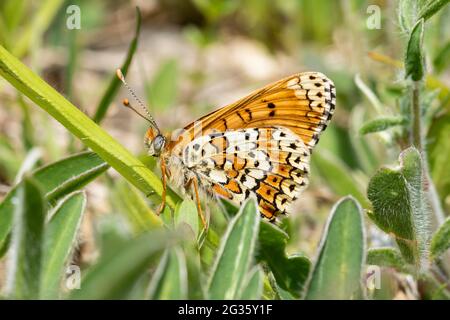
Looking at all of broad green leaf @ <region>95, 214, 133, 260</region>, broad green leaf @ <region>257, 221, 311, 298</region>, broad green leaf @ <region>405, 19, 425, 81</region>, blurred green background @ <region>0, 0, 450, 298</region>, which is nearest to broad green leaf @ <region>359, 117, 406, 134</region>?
blurred green background @ <region>0, 0, 450, 298</region>

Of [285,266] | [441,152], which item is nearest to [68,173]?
[285,266]

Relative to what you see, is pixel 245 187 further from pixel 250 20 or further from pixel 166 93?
pixel 250 20

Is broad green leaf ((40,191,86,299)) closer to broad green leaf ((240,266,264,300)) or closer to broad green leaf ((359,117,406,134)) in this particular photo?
broad green leaf ((240,266,264,300))

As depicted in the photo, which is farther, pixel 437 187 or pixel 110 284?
pixel 437 187

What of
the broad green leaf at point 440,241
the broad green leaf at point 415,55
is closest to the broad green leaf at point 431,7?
the broad green leaf at point 415,55

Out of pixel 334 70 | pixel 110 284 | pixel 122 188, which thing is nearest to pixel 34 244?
pixel 110 284

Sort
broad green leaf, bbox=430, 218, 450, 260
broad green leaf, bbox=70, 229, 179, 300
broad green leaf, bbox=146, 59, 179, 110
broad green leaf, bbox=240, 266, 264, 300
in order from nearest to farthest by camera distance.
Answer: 1. broad green leaf, bbox=70, 229, 179, 300
2. broad green leaf, bbox=240, 266, 264, 300
3. broad green leaf, bbox=430, 218, 450, 260
4. broad green leaf, bbox=146, 59, 179, 110
